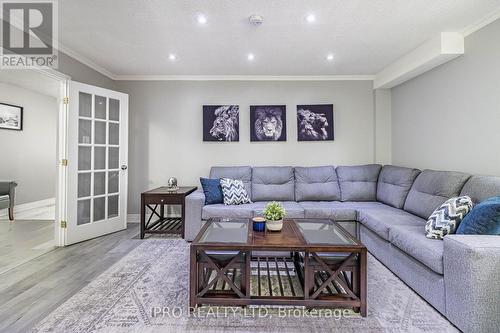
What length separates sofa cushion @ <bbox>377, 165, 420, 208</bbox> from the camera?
3191mm

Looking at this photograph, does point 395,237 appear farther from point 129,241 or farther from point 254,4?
point 129,241

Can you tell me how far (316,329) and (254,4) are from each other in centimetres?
261

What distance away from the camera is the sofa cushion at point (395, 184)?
10.5ft

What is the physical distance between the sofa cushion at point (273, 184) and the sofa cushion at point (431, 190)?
60.5 inches

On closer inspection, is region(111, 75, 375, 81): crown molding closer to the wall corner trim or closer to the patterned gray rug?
the wall corner trim

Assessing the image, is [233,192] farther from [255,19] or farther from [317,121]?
[255,19]

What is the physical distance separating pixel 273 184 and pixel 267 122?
1.08 metres

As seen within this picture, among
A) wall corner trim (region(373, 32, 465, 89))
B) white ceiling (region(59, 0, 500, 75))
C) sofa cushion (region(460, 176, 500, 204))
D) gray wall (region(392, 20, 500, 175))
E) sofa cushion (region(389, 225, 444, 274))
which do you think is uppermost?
white ceiling (region(59, 0, 500, 75))

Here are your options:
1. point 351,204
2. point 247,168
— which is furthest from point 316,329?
point 247,168

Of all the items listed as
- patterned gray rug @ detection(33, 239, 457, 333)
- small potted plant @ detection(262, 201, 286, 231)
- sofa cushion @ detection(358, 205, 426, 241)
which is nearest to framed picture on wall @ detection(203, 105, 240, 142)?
small potted plant @ detection(262, 201, 286, 231)

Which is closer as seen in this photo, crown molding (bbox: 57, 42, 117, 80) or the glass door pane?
crown molding (bbox: 57, 42, 117, 80)

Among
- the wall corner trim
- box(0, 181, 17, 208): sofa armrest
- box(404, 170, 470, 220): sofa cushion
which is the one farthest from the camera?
box(0, 181, 17, 208): sofa armrest

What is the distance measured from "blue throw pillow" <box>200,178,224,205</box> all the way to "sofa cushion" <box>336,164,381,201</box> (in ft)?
6.01

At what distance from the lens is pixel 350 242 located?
194cm
